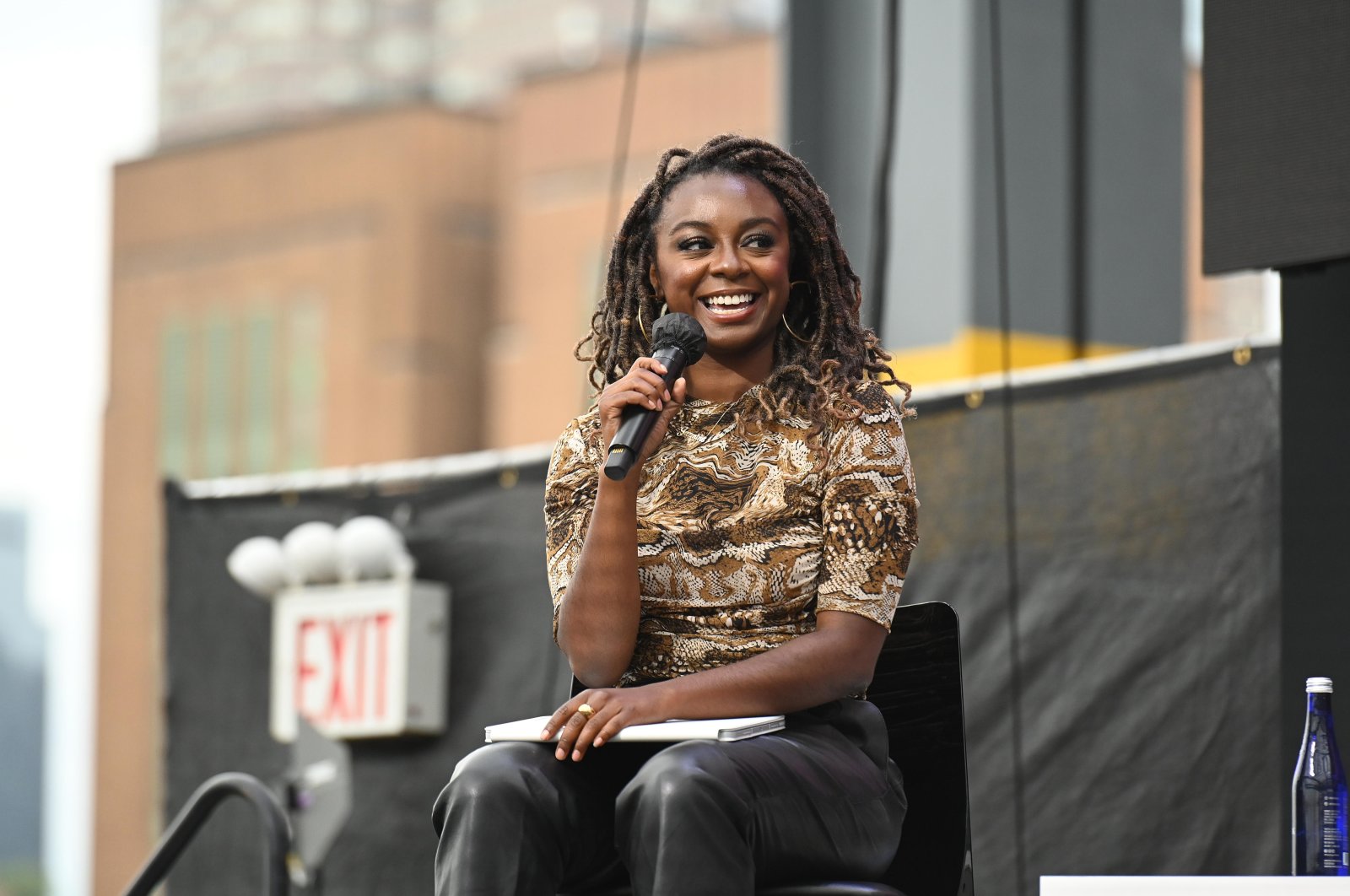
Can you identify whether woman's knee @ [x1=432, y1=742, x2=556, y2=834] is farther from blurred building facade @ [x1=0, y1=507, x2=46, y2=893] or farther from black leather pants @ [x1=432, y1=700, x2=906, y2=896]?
blurred building facade @ [x1=0, y1=507, x2=46, y2=893]

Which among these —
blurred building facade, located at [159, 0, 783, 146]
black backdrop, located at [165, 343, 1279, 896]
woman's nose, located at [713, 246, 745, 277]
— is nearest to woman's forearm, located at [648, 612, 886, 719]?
woman's nose, located at [713, 246, 745, 277]

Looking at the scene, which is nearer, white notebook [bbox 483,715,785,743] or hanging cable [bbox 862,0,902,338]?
white notebook [bbox 483,715,785,743]

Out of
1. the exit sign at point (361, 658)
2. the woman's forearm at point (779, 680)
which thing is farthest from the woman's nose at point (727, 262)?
the exit sign at point (361, 658)

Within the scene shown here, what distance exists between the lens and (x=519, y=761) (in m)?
2.25

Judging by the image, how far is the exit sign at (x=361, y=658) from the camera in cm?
484

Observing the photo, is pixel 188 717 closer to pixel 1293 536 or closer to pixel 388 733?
pixel 388 733

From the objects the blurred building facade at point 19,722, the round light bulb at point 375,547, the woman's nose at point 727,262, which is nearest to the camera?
the woman's nose at point 727,262

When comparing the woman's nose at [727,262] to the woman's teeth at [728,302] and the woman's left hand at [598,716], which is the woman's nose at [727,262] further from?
the woman's left hand at [598,716]

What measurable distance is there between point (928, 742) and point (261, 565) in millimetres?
2810

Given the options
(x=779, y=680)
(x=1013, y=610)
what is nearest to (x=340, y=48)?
(x=1013, y=610)

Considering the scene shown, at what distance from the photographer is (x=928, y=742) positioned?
263cm

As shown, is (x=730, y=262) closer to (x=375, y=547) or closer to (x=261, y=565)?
(x=375, y=547)

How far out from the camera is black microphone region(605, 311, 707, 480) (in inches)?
89.4

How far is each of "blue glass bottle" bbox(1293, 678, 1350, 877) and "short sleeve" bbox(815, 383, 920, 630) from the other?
0.65 meters
